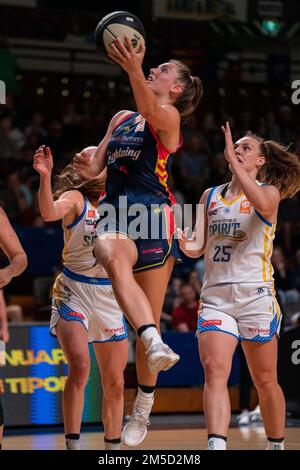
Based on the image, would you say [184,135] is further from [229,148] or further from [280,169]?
[229,148]

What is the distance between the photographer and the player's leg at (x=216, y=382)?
6.11 m

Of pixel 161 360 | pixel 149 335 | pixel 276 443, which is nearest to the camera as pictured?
pixel 161 360

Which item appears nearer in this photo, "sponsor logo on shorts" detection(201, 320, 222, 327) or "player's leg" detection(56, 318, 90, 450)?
"sponsor logo on shorts" detection(201, 320, 222, 327)

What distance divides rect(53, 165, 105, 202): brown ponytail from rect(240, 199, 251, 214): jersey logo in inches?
48.3

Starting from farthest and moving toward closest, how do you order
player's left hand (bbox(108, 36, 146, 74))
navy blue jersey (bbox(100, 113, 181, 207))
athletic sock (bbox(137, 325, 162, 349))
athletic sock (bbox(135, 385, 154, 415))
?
athletic sock (bbox(135, 385, 154, 415)), navy blue jersey (bbox(100, 113, 181, 207)), player's left hand (bbox(108, 36, 146, 74)), athletic sock (bbox(137, 325, 162, 349))

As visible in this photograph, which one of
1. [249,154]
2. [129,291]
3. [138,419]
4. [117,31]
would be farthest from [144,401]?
[117,31]

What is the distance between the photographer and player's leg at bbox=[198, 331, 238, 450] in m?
6.11

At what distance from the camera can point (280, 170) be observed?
23.3 ft

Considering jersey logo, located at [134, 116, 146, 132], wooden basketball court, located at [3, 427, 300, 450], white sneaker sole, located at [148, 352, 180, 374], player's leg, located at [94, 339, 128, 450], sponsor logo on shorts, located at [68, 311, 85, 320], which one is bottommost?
wooden basketball court, located at [3, 427, 300, 450]

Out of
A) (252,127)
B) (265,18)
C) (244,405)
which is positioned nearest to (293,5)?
(265,18)

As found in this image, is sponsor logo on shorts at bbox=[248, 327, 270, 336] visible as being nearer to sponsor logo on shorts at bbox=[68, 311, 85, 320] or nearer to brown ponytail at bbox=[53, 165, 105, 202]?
sponsor logo on shorts at bbox=[68, 311, 85, 320]

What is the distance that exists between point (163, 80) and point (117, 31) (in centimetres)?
62

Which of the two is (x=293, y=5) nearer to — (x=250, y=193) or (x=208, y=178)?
(x=208, y=178)

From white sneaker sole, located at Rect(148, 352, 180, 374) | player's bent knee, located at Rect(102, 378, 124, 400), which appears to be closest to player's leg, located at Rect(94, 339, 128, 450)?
player's bent knee, located at Rect(102, 378, 124, 400)
